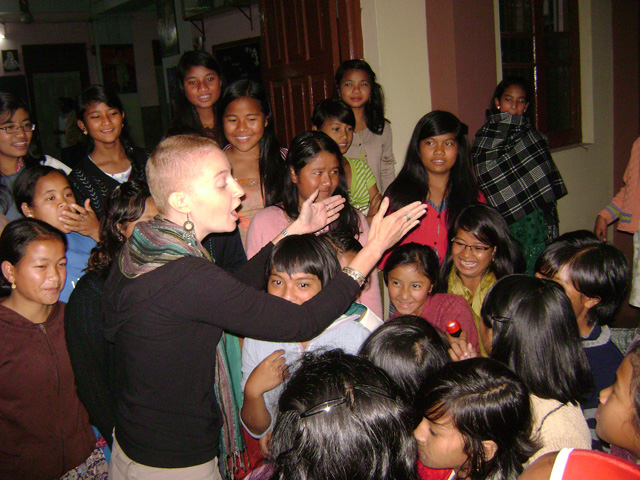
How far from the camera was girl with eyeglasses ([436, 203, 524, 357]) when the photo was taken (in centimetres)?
237

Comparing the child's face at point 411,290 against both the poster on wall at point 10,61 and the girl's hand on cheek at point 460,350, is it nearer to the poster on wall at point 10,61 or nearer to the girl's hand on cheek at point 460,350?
the girl's hand on cheek at point 460,350

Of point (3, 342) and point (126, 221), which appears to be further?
point (3, 342)

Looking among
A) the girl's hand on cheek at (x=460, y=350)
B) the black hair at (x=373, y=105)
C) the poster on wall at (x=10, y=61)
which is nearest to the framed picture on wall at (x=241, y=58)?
the black hair at (x=373, y=105)

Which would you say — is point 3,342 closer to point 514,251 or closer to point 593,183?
point 514,251

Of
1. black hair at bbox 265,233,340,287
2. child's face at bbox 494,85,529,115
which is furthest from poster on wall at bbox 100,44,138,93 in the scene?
black hair at bbox 265,233,340,287

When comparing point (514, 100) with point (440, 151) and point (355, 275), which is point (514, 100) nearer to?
point (440, 151)

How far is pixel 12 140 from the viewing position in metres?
2.52

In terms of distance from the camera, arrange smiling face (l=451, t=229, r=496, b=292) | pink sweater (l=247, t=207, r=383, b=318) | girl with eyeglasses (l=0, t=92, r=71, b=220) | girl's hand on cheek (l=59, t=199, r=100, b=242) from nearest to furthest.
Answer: girl's hand on cheek (l=59, t=199, r=100, b=242) → pink sweater (l=247, t=207, r=383, b=318) → smiling face (l=451, t=229, r=496, b=292) → girl with eyeglasses (l=0, t=92, r=71, b=220)

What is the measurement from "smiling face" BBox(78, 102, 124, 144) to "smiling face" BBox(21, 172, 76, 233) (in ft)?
1.20

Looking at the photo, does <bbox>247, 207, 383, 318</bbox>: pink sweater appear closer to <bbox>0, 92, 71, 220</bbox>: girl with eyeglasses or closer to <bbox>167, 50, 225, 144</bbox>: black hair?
<bbox>167, 50, 225, 144</bbox>: black hair

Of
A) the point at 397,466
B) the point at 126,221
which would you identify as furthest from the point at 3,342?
the point at 397,466

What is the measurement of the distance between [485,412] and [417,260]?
3.63 feet

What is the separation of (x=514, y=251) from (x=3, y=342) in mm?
2200

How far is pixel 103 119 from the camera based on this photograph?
252 cm
